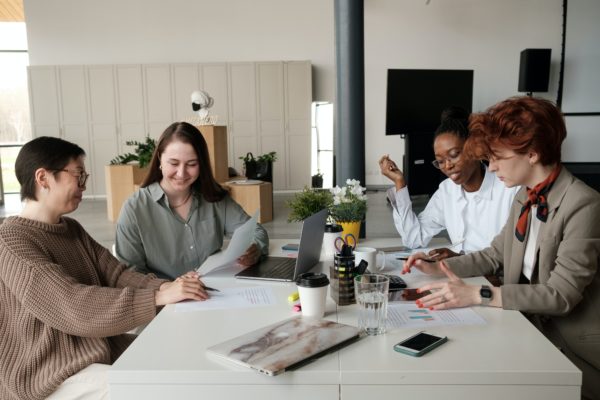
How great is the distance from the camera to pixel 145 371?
1144mm

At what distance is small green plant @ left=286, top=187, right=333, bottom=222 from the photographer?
2334mm

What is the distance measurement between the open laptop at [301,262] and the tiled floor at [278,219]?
2.95m

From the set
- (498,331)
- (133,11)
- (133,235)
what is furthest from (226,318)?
(133,11)

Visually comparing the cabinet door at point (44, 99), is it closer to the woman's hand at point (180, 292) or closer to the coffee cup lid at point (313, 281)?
the woman's hand at point (180, 292)

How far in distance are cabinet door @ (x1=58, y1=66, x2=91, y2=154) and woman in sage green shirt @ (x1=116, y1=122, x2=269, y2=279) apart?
7.74 m

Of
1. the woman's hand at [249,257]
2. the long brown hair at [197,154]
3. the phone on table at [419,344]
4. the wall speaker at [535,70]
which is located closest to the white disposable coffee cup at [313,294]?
the phone on table at [419,344]

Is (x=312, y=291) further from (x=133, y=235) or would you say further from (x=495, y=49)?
(x=495, y=49)

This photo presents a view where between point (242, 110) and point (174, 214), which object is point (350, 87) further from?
point (242, 110)

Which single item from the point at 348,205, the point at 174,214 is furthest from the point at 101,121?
the point at 348,205

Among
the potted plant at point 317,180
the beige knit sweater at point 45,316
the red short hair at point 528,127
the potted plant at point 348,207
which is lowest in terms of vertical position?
the potted plant at point 317,180

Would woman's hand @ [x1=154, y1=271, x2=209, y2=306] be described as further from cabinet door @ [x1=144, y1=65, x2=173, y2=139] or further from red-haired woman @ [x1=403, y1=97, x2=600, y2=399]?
cabinet door @ [x1=144, y1=65, x2=173, y2=139]

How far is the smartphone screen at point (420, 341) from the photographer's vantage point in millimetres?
1218

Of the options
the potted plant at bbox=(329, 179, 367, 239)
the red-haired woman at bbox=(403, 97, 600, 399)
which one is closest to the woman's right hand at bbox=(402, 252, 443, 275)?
the red-haired woman at bbox=(403, 97, 600, 399)

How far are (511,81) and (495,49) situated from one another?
616 mm
